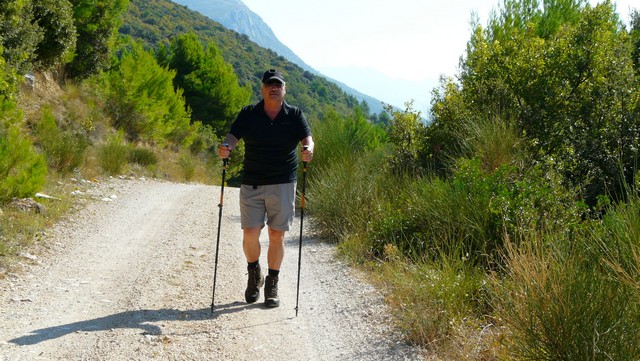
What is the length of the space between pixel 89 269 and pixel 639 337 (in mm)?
5559

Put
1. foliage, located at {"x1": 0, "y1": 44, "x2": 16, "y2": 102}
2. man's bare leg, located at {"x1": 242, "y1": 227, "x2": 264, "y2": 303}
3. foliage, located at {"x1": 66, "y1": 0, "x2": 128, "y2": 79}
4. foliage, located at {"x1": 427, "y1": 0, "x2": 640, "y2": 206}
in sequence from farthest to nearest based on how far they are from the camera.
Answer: foliage, located at {"x1": 66, "y1": 0, "x2": 128, "y2": 79} < foliage, located at {"x1": 0, "y1": 44, "x2": 16, "y2": 102} < foliage, located at {"x1": 427, "y1": 0, "x2": 640, "y2": 206} < man's bare leg, located at {"x1": 242, "y1": 227, "x2": 264, "y2": 303}

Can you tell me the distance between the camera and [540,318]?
3.59m

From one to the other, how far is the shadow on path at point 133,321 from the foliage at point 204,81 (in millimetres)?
33847

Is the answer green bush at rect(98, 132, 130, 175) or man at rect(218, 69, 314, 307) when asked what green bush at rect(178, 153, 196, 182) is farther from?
man at rect(218, 69, 314, 307)

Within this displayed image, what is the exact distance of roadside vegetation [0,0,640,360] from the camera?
152 inches

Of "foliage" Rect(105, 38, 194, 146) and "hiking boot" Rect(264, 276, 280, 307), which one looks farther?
"foliage" Rect(105, 38, 194, 146)

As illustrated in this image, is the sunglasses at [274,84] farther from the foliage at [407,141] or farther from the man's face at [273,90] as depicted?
the foliage at [407,141]

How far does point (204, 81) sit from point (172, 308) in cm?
3522

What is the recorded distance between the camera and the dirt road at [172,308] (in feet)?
15.2

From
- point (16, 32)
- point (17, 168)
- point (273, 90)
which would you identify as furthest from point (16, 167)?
point (16, 32)

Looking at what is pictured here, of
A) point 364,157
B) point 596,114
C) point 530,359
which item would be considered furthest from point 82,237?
point 596,114

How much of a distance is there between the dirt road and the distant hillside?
200 ft

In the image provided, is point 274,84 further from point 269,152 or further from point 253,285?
point 253,285

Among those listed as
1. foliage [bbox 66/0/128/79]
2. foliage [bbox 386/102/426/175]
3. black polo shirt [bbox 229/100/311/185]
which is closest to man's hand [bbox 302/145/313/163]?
black polo shirt [bbox 229/100/311/185]
